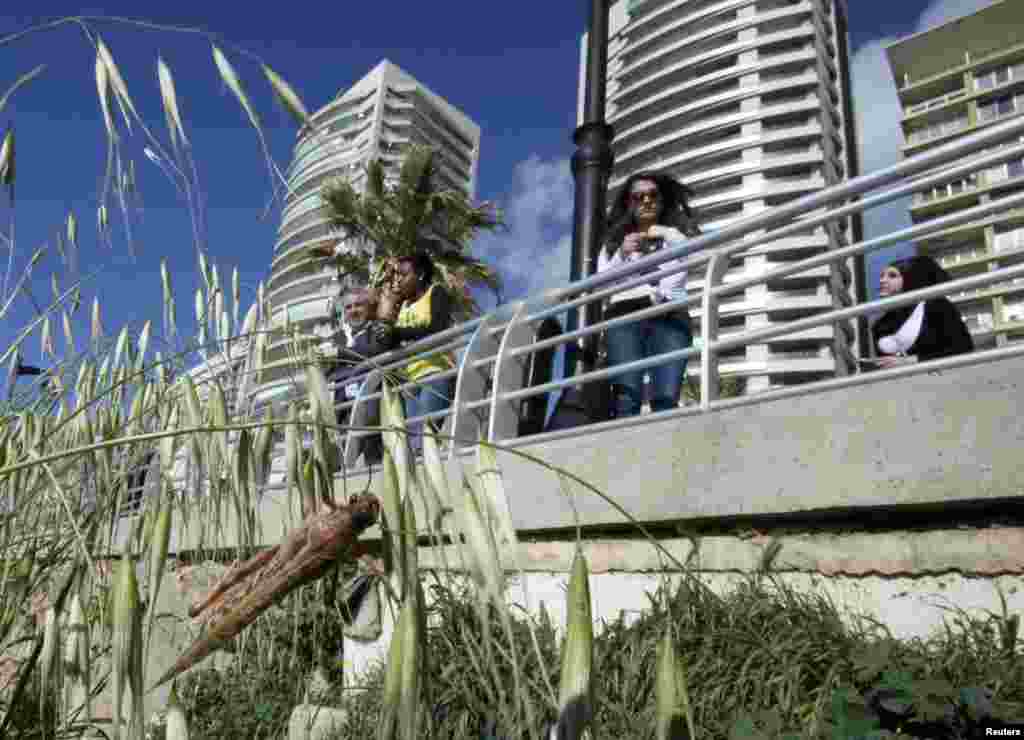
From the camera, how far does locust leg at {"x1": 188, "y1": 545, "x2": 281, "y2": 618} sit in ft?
5.17

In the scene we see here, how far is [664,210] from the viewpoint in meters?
4.39

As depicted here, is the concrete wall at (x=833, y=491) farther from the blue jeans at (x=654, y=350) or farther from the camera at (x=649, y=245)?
the camera at (x=649, y=245)

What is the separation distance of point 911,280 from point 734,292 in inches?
85.2

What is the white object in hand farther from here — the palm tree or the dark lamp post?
the palm tree

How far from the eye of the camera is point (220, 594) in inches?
65.8

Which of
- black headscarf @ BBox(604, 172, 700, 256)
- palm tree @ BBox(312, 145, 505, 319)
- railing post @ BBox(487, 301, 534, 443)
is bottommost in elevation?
railing post @ BBox(487, 301, 534, 443)

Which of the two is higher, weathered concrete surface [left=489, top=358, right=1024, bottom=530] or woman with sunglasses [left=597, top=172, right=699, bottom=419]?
woman with sunglasses [left=597, top=172, right=699, bottom=419]

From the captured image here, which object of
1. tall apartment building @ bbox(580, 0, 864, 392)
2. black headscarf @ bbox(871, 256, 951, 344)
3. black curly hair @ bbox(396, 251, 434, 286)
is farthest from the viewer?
tall apartment building @ bbox(580, 0, 864, 392)

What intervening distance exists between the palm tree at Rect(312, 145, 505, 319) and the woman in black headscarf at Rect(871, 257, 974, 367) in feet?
41.2

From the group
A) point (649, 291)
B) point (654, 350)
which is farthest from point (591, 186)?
point (654, 350)

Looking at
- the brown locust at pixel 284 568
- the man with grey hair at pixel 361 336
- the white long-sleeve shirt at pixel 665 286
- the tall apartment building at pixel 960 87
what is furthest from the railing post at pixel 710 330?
the tall apartment building at pixel 960 87

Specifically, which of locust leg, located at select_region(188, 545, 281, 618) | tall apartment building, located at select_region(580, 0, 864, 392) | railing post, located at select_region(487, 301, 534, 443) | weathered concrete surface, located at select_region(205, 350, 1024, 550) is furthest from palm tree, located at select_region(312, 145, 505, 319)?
tall apartment building, located at select_region(580, 0, 864, 392)

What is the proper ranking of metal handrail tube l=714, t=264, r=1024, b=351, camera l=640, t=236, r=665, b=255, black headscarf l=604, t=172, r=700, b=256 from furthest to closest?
black headscarf l=604, t=172, r=700, b=256 < camera l=640, t=236, r=665, b=255 < metal handrail tube l=714, t=264, r=1024, b=351

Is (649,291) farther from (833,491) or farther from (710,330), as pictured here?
(833,491)
